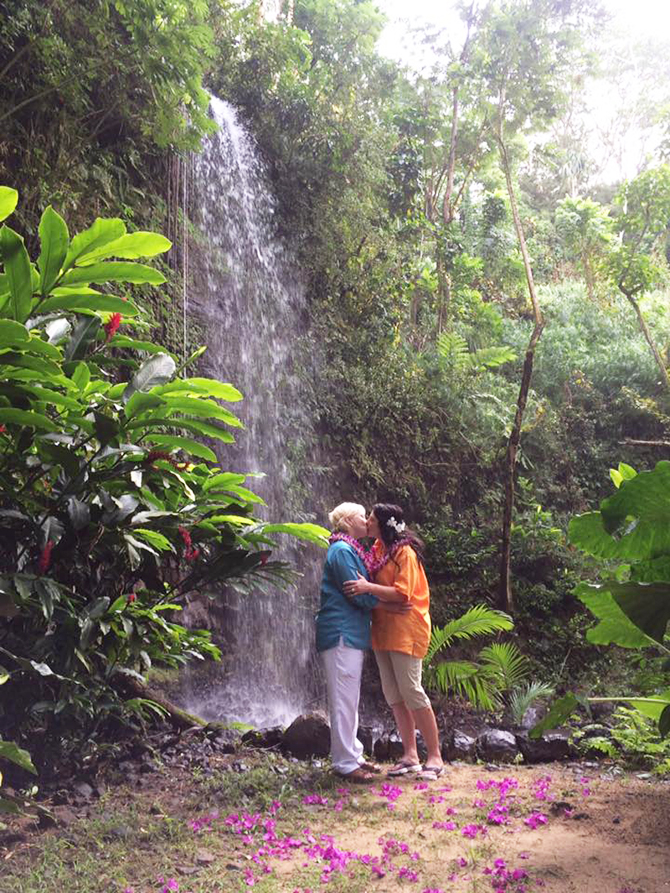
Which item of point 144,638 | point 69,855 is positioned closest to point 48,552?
point 144,638

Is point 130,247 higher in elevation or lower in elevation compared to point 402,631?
higher

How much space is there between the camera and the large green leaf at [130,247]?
2199 millimetres

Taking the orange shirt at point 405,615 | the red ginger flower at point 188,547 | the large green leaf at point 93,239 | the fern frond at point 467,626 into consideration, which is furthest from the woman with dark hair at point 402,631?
the fern frond at point 467,626

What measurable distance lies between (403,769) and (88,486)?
284cm

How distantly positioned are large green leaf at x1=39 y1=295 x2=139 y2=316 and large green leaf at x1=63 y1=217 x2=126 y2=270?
97 mm

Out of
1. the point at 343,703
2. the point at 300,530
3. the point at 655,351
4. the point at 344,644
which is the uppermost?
the point at 655,351

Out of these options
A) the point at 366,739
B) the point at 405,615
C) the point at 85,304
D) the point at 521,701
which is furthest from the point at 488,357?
the point at 85,304

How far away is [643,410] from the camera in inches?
502

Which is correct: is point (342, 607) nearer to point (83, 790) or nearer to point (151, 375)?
point (83, 790)

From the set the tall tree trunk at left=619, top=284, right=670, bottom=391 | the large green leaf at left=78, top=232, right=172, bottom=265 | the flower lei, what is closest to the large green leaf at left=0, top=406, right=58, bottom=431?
the large green leaf at left=78, top=232, right=172, bottom=265

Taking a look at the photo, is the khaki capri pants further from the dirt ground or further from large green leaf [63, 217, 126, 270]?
large green leaf [63, 217, 126, 270]

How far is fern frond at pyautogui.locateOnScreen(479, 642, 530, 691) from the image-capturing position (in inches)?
295

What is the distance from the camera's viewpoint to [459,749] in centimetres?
542

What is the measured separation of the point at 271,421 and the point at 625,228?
272 inches
